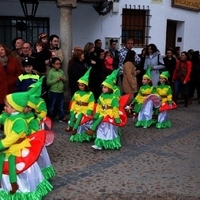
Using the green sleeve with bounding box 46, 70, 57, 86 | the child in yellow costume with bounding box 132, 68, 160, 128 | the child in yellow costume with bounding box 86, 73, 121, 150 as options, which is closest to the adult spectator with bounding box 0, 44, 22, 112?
the green sleeve with bounding box 46, 70, 57, 86

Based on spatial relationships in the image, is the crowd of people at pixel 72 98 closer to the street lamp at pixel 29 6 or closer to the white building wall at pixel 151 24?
the street lamp at pixel 29 6

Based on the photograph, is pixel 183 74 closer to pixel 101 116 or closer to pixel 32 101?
pixel 101 116

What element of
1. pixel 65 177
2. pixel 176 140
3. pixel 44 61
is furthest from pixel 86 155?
pixel 44 61

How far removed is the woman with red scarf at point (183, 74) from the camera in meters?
11.5

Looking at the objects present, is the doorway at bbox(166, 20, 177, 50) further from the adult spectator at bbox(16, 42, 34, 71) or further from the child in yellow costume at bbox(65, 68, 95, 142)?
the child in yellow costume at bbox(65, 68, 95, 142)

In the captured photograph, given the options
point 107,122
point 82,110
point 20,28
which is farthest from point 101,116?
point 20,28

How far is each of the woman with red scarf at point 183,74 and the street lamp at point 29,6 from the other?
185 inches

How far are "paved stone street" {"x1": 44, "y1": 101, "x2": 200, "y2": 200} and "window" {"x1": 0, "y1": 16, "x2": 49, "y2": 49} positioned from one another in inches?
178

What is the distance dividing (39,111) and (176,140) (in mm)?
2775

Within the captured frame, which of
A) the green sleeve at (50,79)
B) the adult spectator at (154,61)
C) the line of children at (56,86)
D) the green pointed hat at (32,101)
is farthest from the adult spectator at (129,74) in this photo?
the green pointed hat at (32,101)

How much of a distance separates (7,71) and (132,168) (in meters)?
3.08

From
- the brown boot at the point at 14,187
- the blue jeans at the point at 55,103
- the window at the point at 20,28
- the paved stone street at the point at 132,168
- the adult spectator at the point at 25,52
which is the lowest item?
the paved stone street at the point at 132,168

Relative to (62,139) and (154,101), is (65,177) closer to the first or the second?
(62,139)

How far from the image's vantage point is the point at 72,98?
23.9 ft
